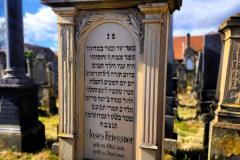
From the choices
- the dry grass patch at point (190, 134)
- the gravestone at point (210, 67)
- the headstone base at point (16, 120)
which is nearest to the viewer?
the headstone base at point (16, 120)

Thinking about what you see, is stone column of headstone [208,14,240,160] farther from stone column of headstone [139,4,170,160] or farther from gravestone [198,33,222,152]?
gravestone [198,33,222,152]

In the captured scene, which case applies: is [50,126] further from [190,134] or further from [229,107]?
[229,107]

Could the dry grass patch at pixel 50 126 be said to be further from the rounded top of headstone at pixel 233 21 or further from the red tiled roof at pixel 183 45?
the red tiled roof at pixel 183 45

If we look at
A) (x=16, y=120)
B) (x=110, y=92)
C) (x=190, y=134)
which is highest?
(x=110, y=92)

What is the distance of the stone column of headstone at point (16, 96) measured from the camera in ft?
15.3

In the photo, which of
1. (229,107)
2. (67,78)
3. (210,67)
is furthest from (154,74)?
(210,67)

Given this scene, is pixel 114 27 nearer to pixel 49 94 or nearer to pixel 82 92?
pixel 82 92

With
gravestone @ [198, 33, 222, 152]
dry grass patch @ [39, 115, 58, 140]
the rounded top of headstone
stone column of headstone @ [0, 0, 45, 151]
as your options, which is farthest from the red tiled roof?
the rounded top of headstone

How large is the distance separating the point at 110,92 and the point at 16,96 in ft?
8.40

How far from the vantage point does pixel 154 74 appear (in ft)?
9.32

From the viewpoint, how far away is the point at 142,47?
9.41ft

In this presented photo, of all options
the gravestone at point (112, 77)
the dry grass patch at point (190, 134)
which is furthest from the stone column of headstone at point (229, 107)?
the dry grass patch at point (190, 134)

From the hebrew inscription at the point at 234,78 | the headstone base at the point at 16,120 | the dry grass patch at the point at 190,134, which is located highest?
the hebrew inscription at the point at 234,78

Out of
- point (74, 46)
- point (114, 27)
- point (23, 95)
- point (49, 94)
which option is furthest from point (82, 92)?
point (49, 94)
